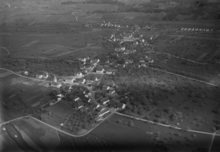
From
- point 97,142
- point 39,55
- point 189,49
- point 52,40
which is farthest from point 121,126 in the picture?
point 52,40

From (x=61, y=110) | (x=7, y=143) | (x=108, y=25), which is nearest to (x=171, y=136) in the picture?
(x=61, y=110)

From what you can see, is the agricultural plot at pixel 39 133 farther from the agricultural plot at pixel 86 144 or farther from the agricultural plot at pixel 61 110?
the agricultural plot at pixel 61 110

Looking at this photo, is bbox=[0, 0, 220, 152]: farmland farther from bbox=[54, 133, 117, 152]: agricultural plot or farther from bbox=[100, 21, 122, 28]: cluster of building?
bbox=[100, 21, 122, 28]: cluster of building

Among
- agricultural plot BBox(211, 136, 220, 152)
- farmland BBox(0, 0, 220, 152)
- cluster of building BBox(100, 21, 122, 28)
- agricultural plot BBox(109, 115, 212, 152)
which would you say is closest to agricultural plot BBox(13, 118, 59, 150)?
farmland BBox(0, 0, 220, 152)

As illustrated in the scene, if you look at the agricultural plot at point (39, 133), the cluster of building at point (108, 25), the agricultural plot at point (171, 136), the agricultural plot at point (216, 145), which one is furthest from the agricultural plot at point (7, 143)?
the cluster of building at point (108, 25)

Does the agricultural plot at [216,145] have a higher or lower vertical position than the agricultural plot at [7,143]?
higher

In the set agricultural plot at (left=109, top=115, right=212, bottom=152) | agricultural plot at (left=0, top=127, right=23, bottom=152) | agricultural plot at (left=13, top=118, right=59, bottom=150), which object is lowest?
agricultural plot at (left=0, top=127, right=23, bottom=152)

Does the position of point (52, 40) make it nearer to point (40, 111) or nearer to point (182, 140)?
point (40, 111)

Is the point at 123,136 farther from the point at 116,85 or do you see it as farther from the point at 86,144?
the point at 116,85
